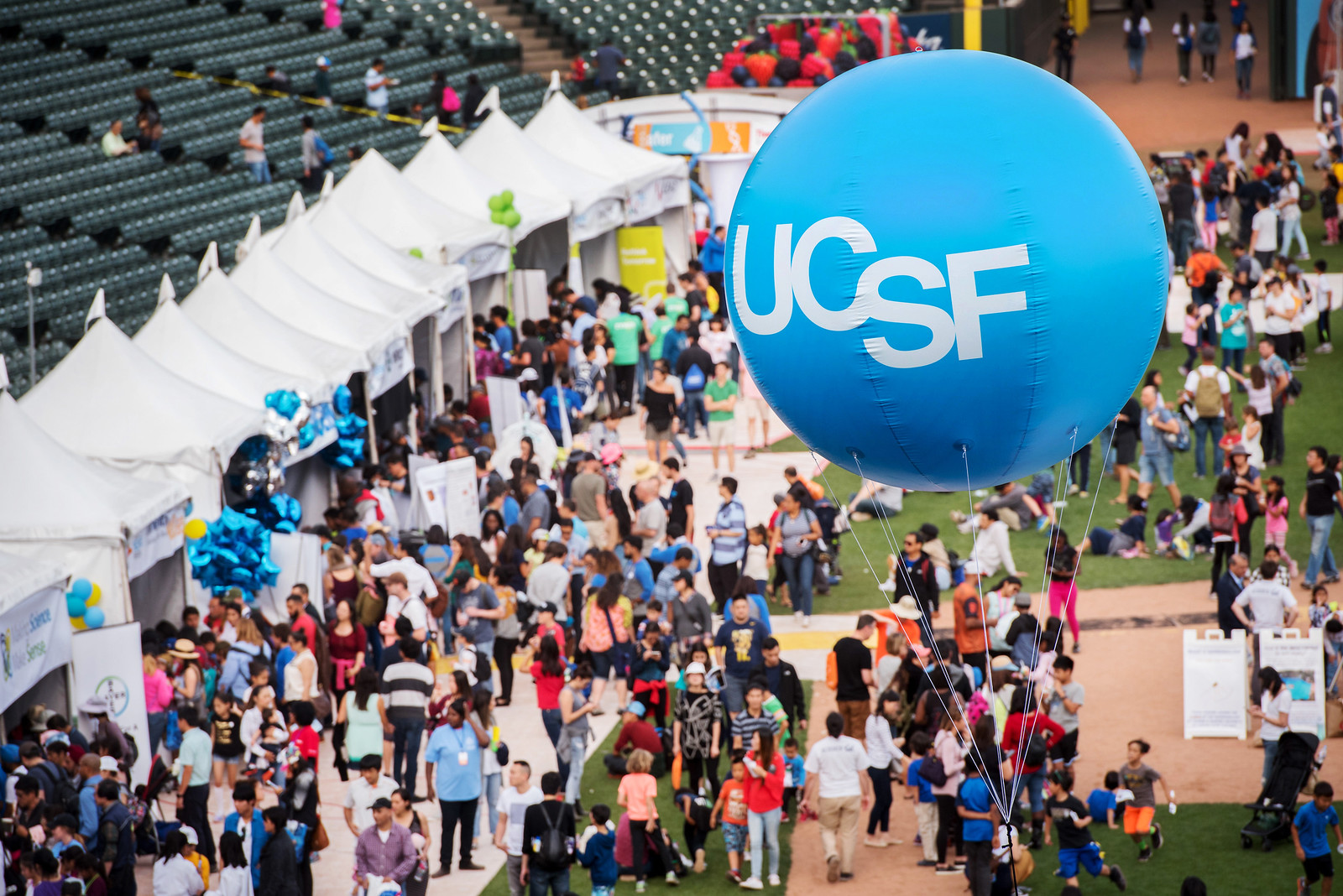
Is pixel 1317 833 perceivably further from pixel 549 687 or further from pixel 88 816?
pixel 88 816

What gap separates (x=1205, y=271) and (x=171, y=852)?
54.4ft

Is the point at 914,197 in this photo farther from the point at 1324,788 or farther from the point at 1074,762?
the point at 1074,762

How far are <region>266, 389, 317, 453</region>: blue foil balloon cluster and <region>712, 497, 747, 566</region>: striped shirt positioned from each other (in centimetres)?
398

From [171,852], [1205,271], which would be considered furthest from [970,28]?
[171,852]

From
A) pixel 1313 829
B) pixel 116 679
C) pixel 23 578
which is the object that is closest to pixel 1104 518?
pixel 1313 829

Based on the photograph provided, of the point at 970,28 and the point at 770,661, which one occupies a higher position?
the point at 970,28

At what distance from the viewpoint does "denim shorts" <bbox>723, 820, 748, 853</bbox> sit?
1202cm

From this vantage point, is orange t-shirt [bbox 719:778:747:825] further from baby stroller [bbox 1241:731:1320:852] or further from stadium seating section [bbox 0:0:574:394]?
stadium seating section [bbox 0:0:574:394]

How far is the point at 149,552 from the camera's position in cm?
1384

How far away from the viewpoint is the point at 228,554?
14.6 metres

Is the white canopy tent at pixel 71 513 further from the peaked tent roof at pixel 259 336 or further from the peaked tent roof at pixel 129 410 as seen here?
the peaked tent roof at pixel 259 336

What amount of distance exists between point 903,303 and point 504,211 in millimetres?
16430

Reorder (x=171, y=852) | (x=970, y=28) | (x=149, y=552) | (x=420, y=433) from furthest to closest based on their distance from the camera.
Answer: (x=970, y=28) < (x=420, y=433) < (x=149, y=552) < (x=171, y=852)

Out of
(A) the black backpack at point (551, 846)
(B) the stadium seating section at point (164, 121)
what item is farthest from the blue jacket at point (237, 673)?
(B) the stadium seating section at point (164, 121)
